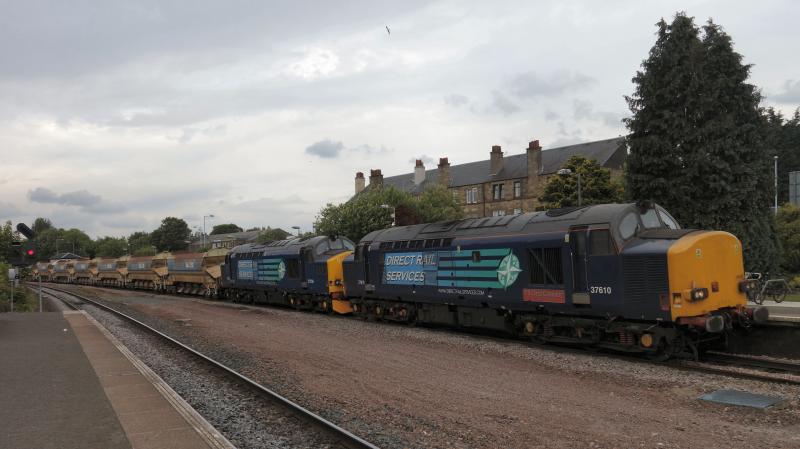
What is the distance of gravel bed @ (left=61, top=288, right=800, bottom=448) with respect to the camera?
7957mm

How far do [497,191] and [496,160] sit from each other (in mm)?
3871

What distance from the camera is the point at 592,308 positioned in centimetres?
1371

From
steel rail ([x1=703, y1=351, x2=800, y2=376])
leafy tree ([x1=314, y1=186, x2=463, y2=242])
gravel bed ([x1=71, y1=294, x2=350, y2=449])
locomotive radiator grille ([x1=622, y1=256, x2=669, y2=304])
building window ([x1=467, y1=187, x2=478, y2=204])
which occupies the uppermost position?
building window ([x1=467, y1=187, x2=478, y2=204])

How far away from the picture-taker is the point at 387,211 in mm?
53500

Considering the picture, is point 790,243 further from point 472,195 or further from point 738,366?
point 472,195

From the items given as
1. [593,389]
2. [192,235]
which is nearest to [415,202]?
[593,389]

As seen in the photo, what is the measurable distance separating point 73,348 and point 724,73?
33.3 metres

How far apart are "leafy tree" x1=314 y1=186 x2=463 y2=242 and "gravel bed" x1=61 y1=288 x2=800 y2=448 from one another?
35.3m

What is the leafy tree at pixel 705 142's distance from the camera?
1214 inches

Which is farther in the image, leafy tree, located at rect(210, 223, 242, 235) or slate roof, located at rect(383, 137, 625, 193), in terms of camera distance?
leafy tree, located at rect(210, 223, 242, 235)

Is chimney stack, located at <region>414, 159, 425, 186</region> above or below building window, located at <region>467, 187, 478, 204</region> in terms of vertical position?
above

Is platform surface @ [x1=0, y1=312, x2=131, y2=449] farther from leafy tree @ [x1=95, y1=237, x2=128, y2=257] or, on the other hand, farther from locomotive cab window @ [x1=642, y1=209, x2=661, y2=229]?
leafy tree @ [x1=95, y1=237, x2=128, y2=257]

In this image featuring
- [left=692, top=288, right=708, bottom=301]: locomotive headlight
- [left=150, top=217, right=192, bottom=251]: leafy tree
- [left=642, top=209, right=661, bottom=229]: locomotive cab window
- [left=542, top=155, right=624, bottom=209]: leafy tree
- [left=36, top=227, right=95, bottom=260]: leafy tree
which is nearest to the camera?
[left=692, top=288, right=708, bottom=301]: locomotive headlight

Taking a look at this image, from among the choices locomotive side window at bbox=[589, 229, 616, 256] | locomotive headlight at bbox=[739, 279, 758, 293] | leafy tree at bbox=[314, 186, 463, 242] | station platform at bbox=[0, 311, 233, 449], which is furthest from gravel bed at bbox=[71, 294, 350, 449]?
leafy tree at bbox=[314, 186, 463, 242]
